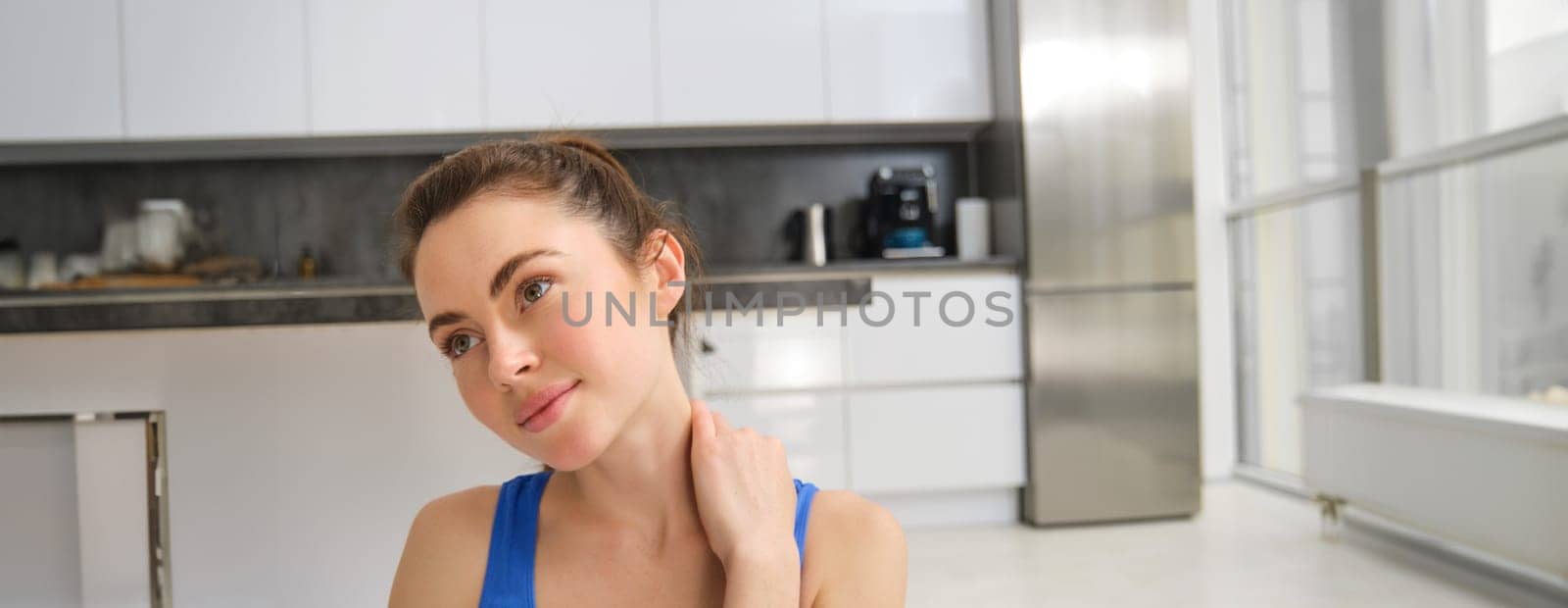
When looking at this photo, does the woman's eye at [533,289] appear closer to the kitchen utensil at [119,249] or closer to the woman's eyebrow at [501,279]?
the woman's eyebrow at [501,279]

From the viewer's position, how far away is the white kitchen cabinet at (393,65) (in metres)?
3.55

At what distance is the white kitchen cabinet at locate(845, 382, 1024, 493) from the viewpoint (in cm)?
336

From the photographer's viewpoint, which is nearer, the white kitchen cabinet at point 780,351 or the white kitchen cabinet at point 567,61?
the white kitchen cabinet at point 780,351

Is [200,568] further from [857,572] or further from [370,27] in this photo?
[370,27]

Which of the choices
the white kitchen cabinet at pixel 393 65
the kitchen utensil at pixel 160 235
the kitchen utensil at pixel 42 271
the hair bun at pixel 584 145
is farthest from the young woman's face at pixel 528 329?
the kitchen utensil at pixel 42 271

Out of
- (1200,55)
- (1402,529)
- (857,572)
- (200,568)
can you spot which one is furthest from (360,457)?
(1200,55)

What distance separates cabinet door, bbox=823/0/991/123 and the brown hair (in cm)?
296

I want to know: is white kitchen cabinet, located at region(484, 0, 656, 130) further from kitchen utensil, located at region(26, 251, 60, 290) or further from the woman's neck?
the woman's neck

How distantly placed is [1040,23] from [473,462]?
2.49 meters

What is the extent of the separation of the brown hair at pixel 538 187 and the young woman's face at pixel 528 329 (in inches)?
0.7

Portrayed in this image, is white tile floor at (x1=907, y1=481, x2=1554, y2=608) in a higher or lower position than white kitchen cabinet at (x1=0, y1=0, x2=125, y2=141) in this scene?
lower

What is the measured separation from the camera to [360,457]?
165cm

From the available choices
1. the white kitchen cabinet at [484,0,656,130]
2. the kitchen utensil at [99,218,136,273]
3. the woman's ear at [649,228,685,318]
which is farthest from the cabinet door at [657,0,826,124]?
the woman's ear at [649,228,685,318]

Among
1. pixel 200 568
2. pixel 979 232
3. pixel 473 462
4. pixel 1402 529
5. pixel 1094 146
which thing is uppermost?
pixel 1094 146
